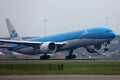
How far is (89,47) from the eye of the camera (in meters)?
94.1

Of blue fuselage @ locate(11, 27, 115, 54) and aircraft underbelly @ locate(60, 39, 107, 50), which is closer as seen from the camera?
blue fuselage @ locate(11, 27, 115, 54)

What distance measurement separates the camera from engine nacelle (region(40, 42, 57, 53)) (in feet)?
277

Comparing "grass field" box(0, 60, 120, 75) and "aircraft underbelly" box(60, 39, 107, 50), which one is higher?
"aircraft underbelly" box(60, 39, 107, 50)

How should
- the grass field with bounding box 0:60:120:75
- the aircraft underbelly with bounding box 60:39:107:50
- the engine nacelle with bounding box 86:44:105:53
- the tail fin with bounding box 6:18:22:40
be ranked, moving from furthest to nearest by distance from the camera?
the tail fin with bounding box 6:18:22:40
the engine nacelle with bounding box 86:44:105:53
the aircraft underbelly with bounding box 60:39:107:50
the grass field with bounding box 0:60:120:75

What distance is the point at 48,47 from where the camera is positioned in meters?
84.4

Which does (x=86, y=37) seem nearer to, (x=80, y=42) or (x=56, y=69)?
(x=80, y=42)

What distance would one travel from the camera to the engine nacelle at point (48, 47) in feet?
277

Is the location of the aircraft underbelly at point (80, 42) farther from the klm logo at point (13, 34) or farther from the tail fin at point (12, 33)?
the klm logo at point (13, 34)

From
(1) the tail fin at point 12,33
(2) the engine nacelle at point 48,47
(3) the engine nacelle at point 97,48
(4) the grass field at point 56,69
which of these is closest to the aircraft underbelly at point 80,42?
(3) the engine nacelle at point 97,48

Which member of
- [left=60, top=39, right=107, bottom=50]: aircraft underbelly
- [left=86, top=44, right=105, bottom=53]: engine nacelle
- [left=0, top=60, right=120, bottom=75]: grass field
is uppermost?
[left=60, top=39, right=107, bottom=50]: aircraft underbelly

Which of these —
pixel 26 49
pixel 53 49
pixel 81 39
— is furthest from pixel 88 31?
pixel 26 49

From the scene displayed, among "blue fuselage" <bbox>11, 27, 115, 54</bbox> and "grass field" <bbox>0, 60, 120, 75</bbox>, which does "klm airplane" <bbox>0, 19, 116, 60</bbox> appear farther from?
"grass field" <bbox>0, 60, 120, 75</bbox>

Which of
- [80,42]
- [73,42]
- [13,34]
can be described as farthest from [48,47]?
[13,34]

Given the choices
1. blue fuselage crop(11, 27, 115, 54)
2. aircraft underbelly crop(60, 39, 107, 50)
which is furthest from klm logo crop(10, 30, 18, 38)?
aircraft underbelly crop(60, 39, 107, 50)
